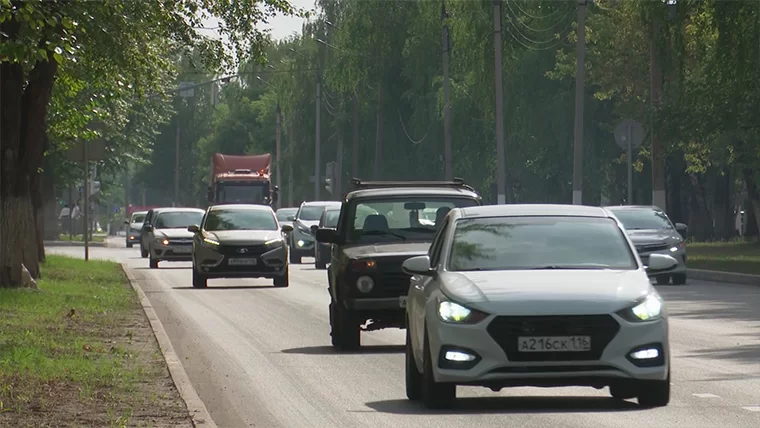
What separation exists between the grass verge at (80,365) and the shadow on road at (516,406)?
1.57m

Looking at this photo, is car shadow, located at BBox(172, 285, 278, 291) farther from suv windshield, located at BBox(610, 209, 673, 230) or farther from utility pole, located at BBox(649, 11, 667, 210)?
utility pole, located at BBox(649, 11, 667, 210)

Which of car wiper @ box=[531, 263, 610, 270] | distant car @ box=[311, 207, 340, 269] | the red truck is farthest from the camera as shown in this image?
the red truck

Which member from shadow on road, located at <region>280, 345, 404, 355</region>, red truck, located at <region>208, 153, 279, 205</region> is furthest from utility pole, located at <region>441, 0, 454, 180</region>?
shadow on road, located at <region>280, 345, 404, 355</region>

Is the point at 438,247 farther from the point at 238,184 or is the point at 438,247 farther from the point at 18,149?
the point at 238,184

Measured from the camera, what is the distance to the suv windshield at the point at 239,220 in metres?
37.1

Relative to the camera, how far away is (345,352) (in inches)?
742

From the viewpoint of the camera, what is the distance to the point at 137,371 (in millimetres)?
15500

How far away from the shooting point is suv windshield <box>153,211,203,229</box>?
1961 inches

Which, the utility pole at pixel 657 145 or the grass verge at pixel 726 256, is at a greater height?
the utility pole at pixel 657 145

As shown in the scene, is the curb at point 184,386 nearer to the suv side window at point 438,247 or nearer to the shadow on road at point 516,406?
the shadow on road at point 516,406

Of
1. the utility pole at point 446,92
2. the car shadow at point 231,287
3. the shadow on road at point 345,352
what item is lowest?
the car shadow at point 231,287

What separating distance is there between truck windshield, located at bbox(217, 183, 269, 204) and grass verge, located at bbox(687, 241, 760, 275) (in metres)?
15.1

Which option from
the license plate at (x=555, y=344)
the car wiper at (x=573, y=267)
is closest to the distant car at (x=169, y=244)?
the car wiper at (x=573, y=267)

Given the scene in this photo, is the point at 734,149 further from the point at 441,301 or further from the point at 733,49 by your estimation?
the point at 441,301
